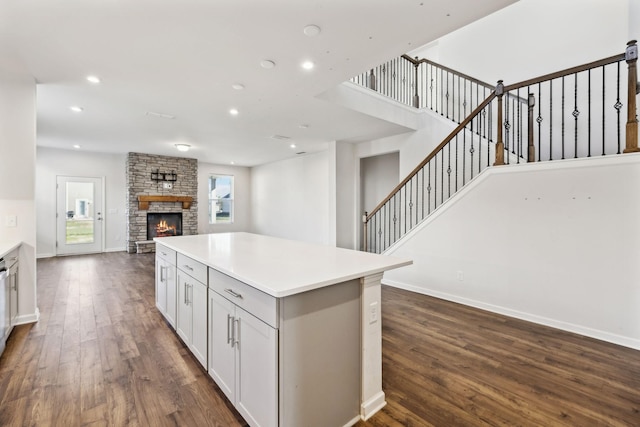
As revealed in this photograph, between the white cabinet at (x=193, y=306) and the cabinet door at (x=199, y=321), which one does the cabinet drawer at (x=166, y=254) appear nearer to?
the white cabinet at (x=193, y=306)

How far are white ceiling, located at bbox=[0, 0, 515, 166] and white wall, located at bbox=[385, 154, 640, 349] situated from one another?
6.41ft

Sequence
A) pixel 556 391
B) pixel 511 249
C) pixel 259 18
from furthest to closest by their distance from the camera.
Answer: pixel 511 249 → pixel 259 18 → pixel 556 391

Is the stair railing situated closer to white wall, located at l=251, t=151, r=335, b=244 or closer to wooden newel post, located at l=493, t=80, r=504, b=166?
wooden newel post, located at l=493, t=80, r=504, b=166

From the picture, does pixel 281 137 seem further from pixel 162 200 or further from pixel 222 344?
pixel 222 344

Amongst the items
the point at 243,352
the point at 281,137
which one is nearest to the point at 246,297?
the point at 243,352

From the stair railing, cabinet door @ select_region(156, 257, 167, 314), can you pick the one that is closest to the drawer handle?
cabinet door @ select_region(156, 257, 167, 314)

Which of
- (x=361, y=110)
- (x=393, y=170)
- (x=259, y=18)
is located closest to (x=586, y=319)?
(x=361, y=110)

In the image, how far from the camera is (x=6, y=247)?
2729mm

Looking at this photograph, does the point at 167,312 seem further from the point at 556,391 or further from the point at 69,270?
the point at 69,270

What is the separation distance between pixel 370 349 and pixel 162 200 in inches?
311

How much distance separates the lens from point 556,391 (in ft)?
6.56

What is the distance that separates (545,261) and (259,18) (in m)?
3.68

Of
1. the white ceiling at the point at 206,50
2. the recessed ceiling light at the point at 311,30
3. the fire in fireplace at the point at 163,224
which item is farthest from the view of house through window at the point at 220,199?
the recessed ceiling light at the point at 311,30

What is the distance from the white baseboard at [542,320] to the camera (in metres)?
2.70
